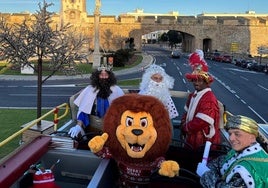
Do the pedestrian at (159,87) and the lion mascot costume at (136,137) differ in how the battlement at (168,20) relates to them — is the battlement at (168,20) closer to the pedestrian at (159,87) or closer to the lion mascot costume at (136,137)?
the pedestrian at (159,87)

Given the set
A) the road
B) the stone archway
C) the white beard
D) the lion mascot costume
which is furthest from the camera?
the stone archway

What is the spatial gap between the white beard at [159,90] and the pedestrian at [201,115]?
50 cm

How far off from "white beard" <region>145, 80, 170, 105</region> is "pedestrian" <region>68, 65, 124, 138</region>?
22.4 inches

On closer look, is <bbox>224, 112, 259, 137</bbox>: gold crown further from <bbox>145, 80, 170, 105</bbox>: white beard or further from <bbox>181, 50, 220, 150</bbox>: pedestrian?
<bbox>145, 80, 170, 105</bbox>: white beard

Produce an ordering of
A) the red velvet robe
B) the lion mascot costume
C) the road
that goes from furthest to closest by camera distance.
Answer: the road, the red velvet robe, the lion mascot costume

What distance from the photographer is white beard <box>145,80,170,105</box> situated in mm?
5418

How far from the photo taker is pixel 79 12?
249 feet

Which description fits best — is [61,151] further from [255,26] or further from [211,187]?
[255,26]

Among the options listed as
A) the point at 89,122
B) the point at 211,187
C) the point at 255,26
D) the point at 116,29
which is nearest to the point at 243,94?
the point at 89,122

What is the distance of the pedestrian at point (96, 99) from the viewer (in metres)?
5.48

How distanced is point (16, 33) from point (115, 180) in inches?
378

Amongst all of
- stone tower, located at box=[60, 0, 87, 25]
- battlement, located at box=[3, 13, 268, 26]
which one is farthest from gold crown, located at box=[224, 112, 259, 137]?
battlement, located at box=[3, 13, 268, 26]

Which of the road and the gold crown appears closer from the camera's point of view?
the gold crown

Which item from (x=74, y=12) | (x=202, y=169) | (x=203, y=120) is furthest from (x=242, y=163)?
(x=74, y=12)
